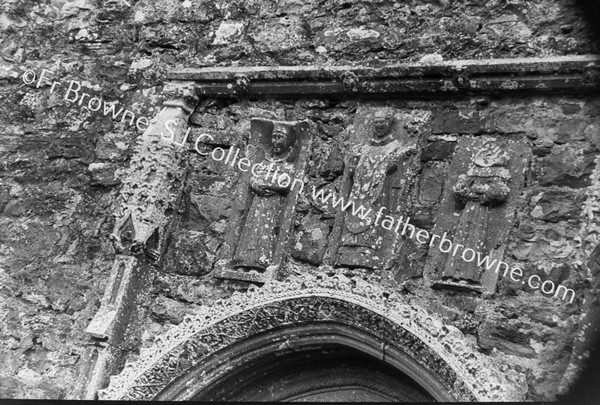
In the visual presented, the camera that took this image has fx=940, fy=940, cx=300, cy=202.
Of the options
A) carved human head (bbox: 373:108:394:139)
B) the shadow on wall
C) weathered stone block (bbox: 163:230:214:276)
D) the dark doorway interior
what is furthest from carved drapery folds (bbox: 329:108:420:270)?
the shadow on wall

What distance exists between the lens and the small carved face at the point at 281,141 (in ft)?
19.0

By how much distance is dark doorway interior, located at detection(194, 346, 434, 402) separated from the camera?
17.7 ft

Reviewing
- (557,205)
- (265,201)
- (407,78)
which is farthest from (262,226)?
(557,205)

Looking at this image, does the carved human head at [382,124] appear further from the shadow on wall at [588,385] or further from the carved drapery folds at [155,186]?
the shadow on wall at [588,385]

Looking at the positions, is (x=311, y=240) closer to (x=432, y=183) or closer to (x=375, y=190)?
(x=375, y=190)

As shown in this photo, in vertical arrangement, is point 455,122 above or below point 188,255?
above

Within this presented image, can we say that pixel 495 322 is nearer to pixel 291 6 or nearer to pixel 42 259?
pixel 291 6

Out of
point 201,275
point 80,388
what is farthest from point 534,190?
point 80,388

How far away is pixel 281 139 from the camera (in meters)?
5.79

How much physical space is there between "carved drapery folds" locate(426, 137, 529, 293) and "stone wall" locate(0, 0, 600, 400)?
0.07 metres

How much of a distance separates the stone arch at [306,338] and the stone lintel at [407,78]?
1233 mm

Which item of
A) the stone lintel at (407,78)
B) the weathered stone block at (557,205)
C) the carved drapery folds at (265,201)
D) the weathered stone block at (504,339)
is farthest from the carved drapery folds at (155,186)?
the weathered stone block at (557,205)

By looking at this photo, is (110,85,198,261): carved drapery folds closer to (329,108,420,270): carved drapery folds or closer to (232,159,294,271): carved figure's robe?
(232,159,294,271): carved figure's robe

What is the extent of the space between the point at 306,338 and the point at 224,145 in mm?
1449
